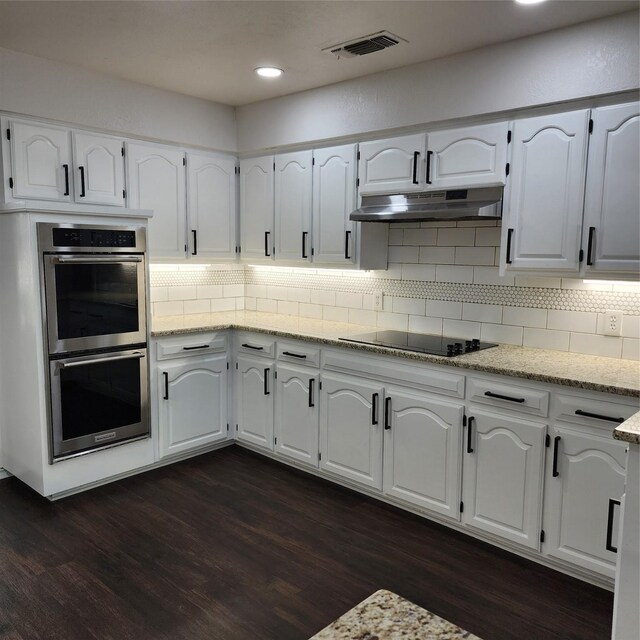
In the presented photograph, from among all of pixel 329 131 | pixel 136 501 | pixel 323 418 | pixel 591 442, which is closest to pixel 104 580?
pixel 136 501

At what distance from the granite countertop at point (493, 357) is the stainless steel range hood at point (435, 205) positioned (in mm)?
740

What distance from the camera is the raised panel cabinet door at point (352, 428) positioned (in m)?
3.22

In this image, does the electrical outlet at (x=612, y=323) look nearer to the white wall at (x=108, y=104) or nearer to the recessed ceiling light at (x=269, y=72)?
the recessed ceiling light at (x=269, y=72)

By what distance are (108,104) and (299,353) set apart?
6.56ft

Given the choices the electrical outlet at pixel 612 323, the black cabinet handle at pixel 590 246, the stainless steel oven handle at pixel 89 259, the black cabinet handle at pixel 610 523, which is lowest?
the black cabinet handle at pixel 610 523

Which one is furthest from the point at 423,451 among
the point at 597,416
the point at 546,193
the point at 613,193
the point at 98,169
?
the point at 98,169

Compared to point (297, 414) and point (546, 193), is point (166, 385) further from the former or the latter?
point (546, 193)

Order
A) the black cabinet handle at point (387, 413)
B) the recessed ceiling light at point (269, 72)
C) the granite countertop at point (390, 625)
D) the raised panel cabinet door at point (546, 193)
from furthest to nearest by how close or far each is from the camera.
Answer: the recessed ceiling light at point (269, 72) → the black cabinet handle at point (387, 413) → the raised panel cabinet door at point (546, 193) → the granite countertop at point (390, 625)

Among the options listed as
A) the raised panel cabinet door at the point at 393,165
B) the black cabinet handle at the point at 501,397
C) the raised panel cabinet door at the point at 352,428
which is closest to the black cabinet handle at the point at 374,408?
the raised panel cabinet door at the point at 352,428

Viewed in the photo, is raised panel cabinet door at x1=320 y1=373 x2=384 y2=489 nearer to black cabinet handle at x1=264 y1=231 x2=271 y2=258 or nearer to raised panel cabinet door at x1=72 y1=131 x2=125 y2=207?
black cabinet handle at x1=264 y1=231 x2=271 y2=258

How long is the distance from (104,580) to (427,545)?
1.54 metres

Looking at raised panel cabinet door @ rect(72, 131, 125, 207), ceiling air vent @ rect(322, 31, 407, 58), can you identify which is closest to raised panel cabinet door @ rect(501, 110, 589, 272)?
ceiling air vent @ rect(322, 31, 407, 58)

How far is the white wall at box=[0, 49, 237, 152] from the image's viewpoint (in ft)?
10.6

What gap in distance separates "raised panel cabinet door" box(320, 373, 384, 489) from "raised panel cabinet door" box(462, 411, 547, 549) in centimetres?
56
